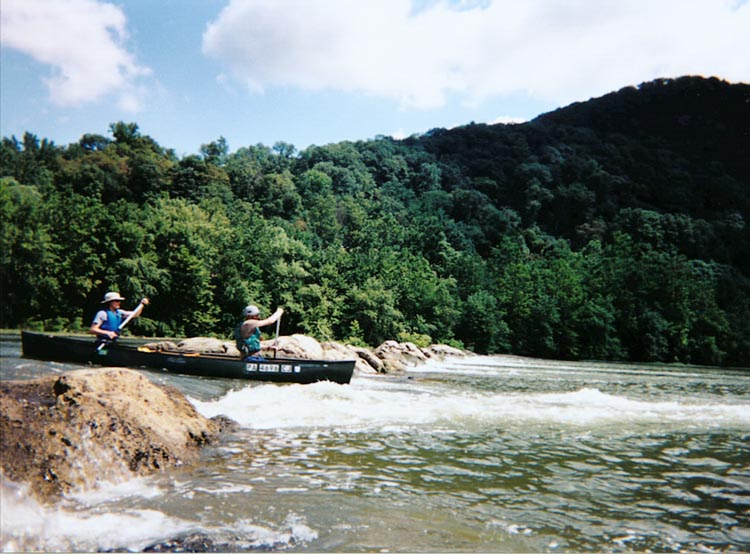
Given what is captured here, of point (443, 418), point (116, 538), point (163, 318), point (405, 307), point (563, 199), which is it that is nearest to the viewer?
point (116, 538)

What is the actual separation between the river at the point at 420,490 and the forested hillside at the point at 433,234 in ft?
102

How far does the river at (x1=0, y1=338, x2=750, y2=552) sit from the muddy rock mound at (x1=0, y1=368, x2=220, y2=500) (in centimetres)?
34

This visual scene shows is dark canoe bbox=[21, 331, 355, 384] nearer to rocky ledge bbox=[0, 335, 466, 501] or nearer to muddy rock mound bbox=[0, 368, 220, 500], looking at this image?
rocky ledge bbox=[0, 335, 466, 501]

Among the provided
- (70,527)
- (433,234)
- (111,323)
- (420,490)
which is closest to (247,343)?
(111,323)

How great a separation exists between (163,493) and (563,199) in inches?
4513

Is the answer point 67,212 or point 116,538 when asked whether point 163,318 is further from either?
point 116,538

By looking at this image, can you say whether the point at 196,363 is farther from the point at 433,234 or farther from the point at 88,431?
the point at 433,234

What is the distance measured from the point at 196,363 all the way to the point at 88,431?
1079 centimetres

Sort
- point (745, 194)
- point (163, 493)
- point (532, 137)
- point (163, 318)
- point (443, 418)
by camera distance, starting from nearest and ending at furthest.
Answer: point (163, 493) → point (443, 418) → point (163, 318) → point (745, 194) → point (532, 137)

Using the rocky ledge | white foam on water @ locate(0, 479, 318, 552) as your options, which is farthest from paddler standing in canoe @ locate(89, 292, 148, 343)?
white foam on water @ locate(0, 479, 318, 552)

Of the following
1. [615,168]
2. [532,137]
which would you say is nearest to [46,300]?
[615,168]

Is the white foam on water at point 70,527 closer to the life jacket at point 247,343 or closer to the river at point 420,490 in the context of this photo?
the river at point 420,490

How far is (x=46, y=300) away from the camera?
4172 cm

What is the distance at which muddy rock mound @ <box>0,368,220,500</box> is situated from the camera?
6434mm
